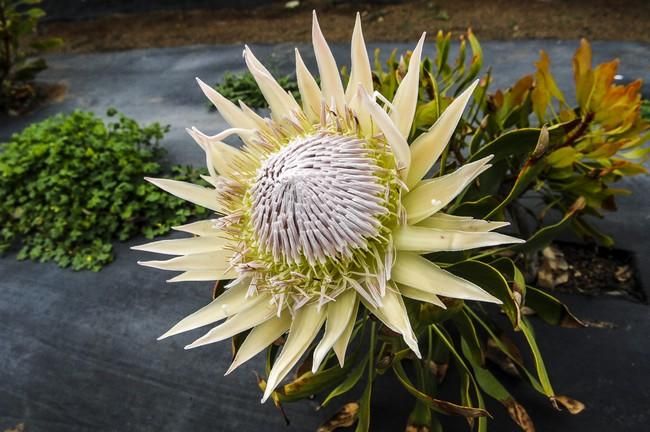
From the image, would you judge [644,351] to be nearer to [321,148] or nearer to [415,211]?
[415,211]

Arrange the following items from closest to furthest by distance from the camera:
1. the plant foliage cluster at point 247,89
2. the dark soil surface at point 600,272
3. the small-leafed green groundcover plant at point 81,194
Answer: the dark soil surface at point 600,272 → the small-leafed green groundcover plant at point 81,194 → the plant foliage cluster at point 247,89

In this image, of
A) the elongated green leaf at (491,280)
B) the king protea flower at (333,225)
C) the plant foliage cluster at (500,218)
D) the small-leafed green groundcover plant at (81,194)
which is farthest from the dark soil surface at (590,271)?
the small-leafed green groundcover plant at (81,194)

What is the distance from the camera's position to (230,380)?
191 cm

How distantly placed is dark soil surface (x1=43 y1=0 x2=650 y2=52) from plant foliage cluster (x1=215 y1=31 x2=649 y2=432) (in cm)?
234

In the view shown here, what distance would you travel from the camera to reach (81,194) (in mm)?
2768

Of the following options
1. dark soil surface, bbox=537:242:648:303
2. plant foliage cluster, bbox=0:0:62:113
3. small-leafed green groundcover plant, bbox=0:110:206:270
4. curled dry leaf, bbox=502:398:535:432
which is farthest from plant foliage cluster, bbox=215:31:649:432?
plant foliage cluster, bbox=0:0:62:113

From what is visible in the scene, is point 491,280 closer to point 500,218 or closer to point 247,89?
point 500,218

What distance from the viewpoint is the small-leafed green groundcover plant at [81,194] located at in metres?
2.65

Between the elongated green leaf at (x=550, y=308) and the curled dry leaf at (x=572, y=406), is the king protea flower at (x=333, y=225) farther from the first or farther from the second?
the curled dry leaf at (x=572, y=406)

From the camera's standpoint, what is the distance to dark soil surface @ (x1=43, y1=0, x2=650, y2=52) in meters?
3.78

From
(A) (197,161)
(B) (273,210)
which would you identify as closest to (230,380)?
(B) (273,210)

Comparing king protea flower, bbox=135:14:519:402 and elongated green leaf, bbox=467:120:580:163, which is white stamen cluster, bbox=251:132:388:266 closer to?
king protea flower, bbox=135:14:519:402

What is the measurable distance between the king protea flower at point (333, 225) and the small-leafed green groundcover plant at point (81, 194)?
55.2 inches

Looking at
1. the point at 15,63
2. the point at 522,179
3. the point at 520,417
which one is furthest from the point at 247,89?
the point at 520,417
